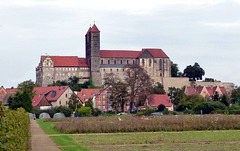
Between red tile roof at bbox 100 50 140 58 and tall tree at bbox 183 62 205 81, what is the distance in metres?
16.8

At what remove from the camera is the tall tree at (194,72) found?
139750 mm

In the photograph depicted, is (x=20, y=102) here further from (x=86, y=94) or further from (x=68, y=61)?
(x=68, y=61)

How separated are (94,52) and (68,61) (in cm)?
822

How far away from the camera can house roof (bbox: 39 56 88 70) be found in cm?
12950

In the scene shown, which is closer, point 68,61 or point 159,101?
point 159,101

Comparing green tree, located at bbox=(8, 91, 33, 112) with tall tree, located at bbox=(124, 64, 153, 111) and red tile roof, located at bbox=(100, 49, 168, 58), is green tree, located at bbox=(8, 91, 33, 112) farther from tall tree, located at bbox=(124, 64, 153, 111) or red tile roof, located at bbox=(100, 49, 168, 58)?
red tile roof, located at bbox=(100, 49, 168, 58)

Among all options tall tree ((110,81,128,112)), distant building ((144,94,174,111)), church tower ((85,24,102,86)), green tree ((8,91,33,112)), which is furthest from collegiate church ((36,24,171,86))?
green tree ((8,91,33,112))

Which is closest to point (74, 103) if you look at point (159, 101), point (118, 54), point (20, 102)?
point (20, 102)

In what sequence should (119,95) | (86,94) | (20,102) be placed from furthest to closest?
(86,94), (119,95), (20,102)

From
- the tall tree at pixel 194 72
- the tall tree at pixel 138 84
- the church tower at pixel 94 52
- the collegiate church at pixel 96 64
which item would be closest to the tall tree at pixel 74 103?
the tall tree at pixel 138 84

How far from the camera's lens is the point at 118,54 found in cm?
13862

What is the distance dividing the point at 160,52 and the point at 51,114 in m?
74.0

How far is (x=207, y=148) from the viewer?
18266 millimetres

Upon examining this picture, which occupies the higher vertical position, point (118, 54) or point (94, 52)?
point (118, 54)
